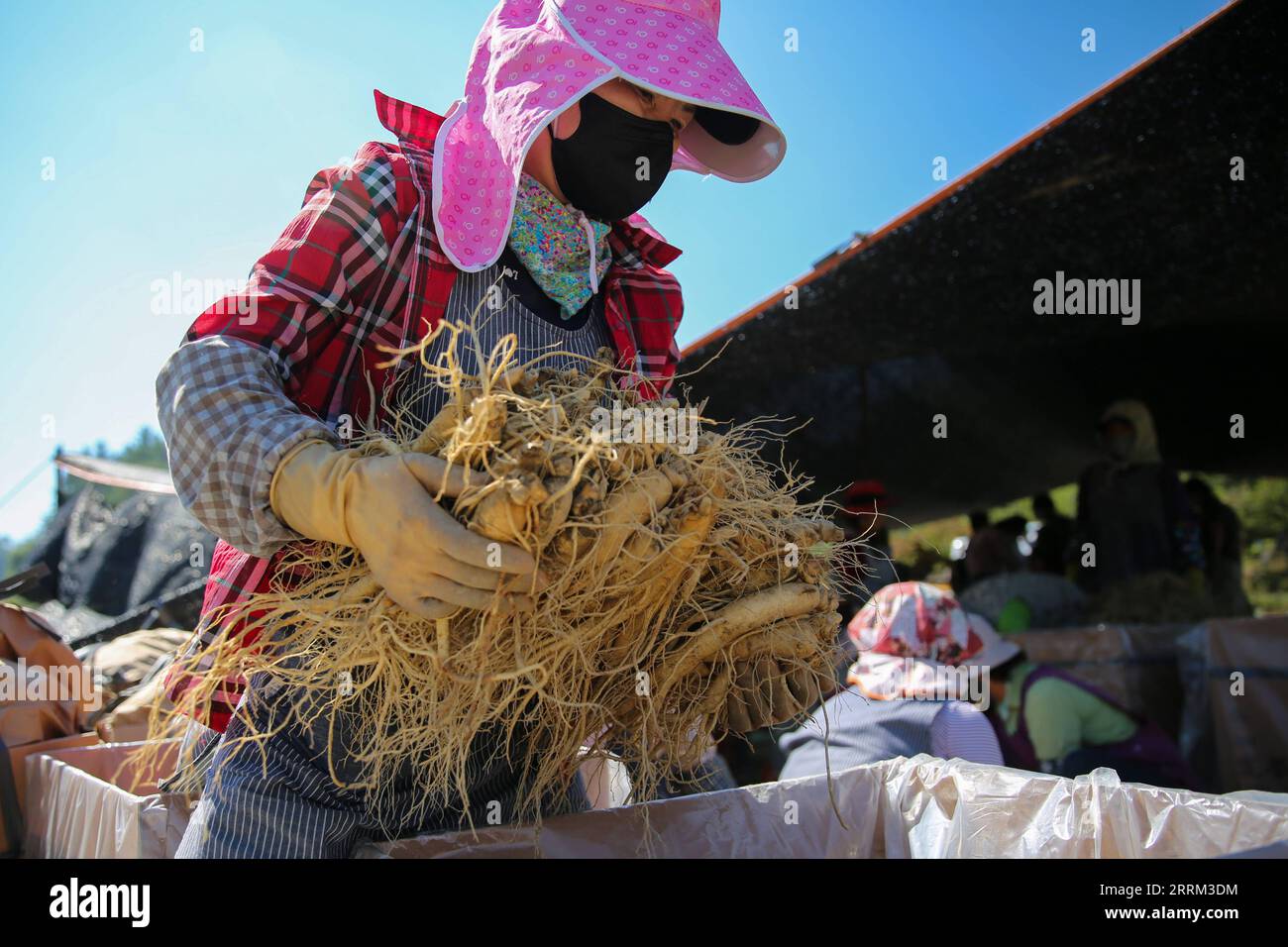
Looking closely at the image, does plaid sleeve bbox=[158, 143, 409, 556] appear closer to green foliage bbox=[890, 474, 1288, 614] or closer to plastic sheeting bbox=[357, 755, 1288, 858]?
plastic sheeting bbox=[357, 755, 1288, 858]

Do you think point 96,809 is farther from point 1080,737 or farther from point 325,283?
point 1080,737

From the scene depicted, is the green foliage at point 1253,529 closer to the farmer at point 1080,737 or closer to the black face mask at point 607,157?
the farmer at point 1080,737

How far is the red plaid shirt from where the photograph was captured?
1108 millimetres

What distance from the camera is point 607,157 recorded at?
1337 mm

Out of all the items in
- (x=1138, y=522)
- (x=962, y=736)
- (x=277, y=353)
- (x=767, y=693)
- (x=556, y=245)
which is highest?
(x=556, y=245)

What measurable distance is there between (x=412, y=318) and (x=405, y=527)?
1.47 ft

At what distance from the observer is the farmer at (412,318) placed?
94 cm

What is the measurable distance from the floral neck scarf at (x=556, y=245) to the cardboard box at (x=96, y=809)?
86 cm

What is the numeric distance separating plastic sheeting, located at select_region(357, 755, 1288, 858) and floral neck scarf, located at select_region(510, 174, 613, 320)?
0.78 meters

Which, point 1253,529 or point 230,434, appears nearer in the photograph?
point 230,434

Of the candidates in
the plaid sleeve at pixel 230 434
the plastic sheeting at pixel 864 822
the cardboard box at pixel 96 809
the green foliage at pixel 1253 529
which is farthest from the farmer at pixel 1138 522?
the plaid sleeve at pixel 230 434

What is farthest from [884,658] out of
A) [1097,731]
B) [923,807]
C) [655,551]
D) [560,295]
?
[655,551]

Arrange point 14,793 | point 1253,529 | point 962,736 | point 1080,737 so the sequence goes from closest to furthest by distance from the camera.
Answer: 1. point 14,793
2. point 962,736
3. point 1080,737
4. point 1253,529

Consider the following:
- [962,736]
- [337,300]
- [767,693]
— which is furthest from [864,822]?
[337,300]
